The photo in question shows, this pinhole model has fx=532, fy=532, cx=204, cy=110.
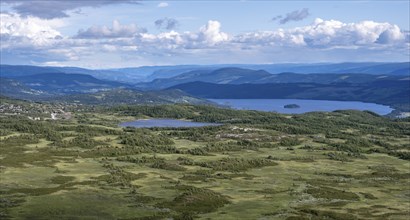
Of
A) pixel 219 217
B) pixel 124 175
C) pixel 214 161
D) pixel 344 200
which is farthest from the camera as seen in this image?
pixel 214 161

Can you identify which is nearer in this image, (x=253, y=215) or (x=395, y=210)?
(x=253, y=215)

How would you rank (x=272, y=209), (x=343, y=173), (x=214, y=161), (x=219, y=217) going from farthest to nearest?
(x=214, y=161), (x=343, y=173), (x=272, y=209), (x=219, y=217)

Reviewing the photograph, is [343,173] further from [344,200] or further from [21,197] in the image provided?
[21,197]

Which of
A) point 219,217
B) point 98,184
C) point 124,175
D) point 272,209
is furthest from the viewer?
point 124,175

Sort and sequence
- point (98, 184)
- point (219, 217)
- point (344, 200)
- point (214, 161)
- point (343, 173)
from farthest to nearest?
point (214, 161) < point (343, 173) < point (98, 184) < point (344, 200) < point (219, 217)

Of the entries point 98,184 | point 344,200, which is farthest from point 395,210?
point 98,184

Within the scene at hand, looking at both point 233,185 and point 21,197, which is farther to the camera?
point 233,185

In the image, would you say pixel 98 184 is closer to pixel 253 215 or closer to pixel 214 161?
pixel 253 215

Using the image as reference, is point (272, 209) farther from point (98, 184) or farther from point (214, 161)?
point (214, 161)

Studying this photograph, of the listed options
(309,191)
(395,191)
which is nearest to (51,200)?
(309,191)
